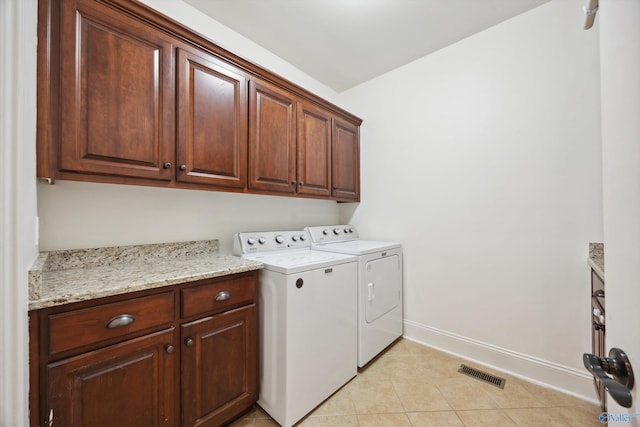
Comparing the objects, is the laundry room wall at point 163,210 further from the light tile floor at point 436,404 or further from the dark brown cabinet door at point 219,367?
the light tile floor at point 436,404

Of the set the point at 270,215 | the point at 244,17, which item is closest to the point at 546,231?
the point at 270,215

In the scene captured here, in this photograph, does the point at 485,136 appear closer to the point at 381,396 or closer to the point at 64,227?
the point at 381,396

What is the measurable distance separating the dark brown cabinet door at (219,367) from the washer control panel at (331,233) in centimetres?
106

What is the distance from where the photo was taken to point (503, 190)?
196 cm

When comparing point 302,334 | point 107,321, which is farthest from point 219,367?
point 107,321

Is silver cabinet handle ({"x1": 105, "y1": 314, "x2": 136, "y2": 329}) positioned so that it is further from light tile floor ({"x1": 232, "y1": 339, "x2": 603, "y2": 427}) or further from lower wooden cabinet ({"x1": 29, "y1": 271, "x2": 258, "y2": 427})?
light tile floor ({"x1": 232, "y1": 339, "x2": 603, "y2": 427})

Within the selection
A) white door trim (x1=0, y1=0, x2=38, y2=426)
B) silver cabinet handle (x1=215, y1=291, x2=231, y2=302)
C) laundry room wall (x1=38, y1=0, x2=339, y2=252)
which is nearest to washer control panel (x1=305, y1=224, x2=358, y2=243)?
laundry room wall (x1=38, y1=0, x2=339, y2=252)

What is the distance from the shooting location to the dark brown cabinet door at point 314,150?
2.18m

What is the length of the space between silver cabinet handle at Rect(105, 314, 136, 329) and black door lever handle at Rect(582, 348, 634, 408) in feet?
4.48

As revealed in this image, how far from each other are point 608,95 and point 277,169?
5.68 feet

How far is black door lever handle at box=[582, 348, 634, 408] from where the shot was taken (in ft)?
1.27

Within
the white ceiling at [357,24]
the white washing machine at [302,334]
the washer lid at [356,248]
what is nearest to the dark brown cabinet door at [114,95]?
the white ceiling at [357,24]

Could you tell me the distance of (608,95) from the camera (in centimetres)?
51


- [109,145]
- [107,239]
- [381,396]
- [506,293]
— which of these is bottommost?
[381,396]
